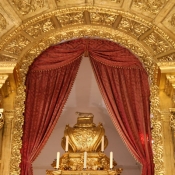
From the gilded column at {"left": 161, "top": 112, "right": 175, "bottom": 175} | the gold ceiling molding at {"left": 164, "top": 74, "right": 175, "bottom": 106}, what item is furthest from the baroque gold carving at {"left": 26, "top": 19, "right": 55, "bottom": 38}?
the gilded column at {"left": 161, "top": 112, "right": 175, "bottom": 175}

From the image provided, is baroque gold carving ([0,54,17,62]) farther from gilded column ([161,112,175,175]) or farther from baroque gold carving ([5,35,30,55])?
gilded column ([161,112,175,175])

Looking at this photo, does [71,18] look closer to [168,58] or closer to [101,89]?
[101,89]

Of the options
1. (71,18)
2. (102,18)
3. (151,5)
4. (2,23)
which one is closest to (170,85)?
(151,5)

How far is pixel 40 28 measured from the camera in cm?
611

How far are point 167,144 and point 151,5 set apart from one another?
212 centimetres

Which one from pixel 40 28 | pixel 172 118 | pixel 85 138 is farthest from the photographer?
pixel 40 28

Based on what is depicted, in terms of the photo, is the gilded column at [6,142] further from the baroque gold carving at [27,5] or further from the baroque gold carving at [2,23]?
the baroque gold carving at [27,5]

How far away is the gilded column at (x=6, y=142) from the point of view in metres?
5.04

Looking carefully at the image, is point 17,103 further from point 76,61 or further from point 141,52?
point 141,52

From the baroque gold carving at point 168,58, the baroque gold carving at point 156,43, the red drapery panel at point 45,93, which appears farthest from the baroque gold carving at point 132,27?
the red drapery panel at point 45,93

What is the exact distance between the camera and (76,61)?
19.5ft

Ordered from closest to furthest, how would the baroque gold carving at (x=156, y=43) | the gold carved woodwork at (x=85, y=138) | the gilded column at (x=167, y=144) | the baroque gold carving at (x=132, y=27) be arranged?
the gilded column at (x=167, y=144)
the gold carved woodwork at (x=85, y=138)
the baroque gold carving at (x=156, y=43)
the baroque gold carving at (x=132, y=27)

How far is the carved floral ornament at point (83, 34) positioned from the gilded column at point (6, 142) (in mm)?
234

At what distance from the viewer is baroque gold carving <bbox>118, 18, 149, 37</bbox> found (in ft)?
19.8
